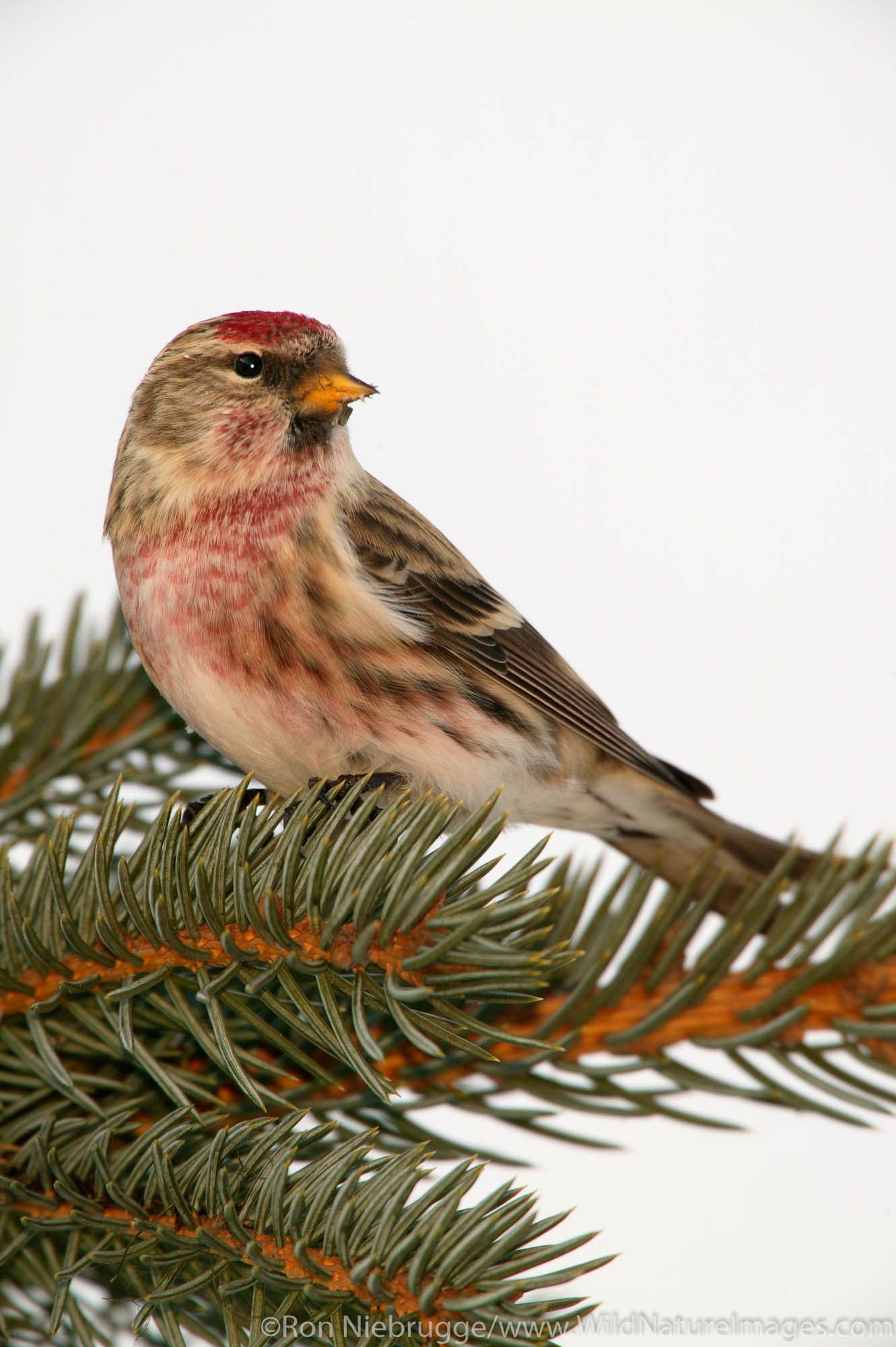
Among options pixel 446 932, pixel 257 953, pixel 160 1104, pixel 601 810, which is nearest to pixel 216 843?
pixel 257 953

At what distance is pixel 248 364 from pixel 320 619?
1.36 ft

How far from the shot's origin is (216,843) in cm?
99

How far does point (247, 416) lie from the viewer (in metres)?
1.62

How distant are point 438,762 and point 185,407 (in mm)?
642

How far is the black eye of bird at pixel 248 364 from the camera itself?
1.63 meters

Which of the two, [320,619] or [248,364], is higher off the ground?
[248,364]

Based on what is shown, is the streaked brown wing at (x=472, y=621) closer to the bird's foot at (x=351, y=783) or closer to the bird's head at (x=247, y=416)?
the bird's head at (x=247, y=416)

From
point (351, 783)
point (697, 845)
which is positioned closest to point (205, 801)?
point (351, 783)

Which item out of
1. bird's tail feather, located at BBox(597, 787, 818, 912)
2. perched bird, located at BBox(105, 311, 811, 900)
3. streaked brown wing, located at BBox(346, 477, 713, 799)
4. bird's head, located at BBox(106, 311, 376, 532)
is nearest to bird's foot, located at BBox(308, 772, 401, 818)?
perched bird, located at BBox(105, 311, 811, 900)

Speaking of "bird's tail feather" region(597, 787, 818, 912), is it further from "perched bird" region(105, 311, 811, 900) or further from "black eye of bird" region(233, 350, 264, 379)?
"black eye of bird" region(233, 350, 264, 379)

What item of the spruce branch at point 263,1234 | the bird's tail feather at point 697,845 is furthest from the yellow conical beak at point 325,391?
the spruce branch at point 263,1234

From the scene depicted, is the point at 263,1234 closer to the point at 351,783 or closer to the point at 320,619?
the point at 351,783

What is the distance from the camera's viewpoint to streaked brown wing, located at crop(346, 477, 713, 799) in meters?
1.66

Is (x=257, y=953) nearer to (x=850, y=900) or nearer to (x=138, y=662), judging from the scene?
(x=850, y=900)
